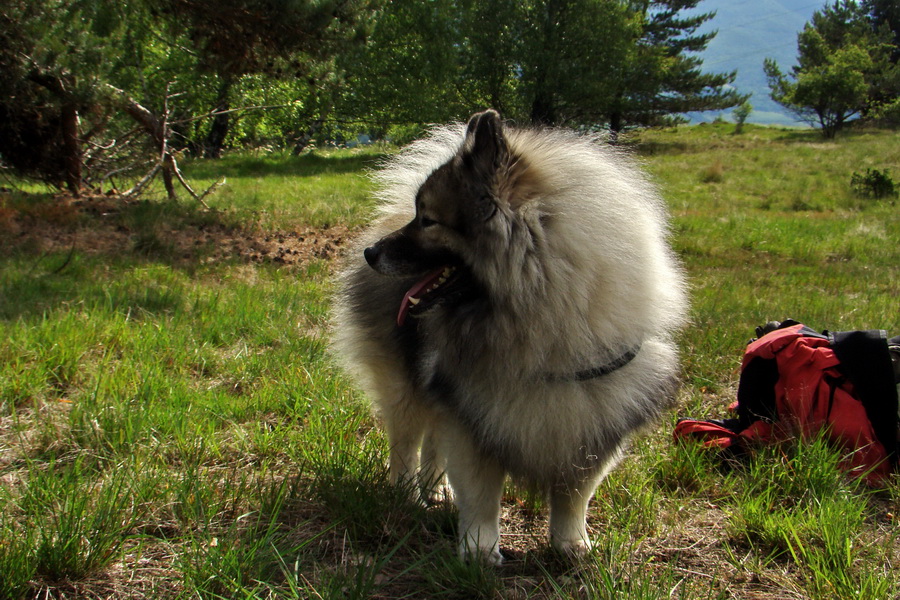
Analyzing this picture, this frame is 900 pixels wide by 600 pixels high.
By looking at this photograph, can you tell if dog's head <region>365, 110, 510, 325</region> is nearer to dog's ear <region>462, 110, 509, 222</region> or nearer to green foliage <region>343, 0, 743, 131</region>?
dog's ear <region>462, 110, 509, 222</region>

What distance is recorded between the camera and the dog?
1.72m

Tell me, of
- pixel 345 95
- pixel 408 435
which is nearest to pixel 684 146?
pixel 345 95

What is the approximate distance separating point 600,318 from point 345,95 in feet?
60.5

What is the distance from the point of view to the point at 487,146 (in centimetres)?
170

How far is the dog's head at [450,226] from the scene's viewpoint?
1.72m

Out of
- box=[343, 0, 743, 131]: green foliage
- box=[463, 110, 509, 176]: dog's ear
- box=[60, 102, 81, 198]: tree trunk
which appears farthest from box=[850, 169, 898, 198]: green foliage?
box=[60, 102, 81, 198]: tree trunk

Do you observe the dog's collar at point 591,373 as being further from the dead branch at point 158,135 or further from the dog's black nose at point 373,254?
the dead branch at point 158,135

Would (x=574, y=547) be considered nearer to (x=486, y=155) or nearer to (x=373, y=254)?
(x=373, y=254)

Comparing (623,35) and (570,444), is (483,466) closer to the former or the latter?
(570,444)

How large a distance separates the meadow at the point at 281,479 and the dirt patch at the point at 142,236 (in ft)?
→ 0.76

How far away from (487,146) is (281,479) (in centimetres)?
133

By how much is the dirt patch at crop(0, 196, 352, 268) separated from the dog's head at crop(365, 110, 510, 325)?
360 centimetres

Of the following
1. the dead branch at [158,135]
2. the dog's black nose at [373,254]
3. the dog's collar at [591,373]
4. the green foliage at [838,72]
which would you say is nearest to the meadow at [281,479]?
the dog's collar at [591,373]

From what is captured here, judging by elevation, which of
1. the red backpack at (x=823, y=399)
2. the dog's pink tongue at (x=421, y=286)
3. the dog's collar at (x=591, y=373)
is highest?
the dog's pink tongue at (x=421, y=286)
